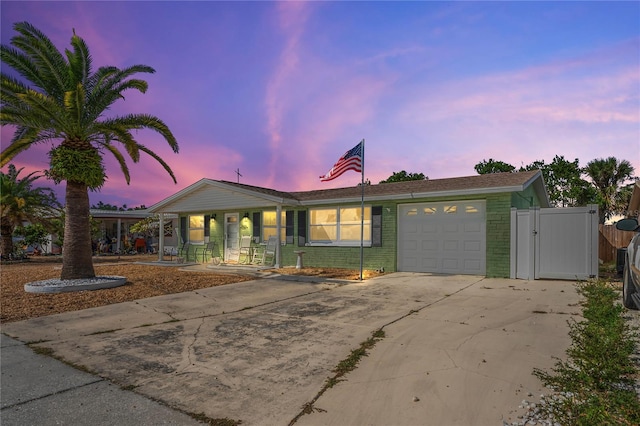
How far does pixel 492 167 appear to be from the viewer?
3409 centimetres

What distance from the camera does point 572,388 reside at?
3.00 metres

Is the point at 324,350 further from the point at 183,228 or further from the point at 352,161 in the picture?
the point at 183,228

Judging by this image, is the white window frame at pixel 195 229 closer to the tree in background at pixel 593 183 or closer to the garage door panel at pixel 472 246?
the garage door panel at pixel 472 246

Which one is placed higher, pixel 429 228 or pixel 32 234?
pixel 429 228

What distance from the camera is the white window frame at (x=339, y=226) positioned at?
12922 mm

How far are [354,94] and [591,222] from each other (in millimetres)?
8565

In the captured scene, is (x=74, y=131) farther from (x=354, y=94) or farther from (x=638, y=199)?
(x=638, y=199)

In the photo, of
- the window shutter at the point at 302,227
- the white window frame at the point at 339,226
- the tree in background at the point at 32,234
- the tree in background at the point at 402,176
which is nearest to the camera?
the white window frame at the point at 339,226

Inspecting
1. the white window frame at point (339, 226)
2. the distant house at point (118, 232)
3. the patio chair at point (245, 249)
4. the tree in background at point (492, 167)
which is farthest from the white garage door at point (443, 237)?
the tree in background at point (492, 167)

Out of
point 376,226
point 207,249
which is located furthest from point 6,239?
point 376,226

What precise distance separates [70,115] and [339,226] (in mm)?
9037

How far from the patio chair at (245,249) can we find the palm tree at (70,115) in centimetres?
635

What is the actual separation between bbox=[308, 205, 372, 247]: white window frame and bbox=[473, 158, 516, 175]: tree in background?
24.0 meters

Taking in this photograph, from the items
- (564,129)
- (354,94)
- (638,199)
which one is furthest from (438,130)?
(638,199)
